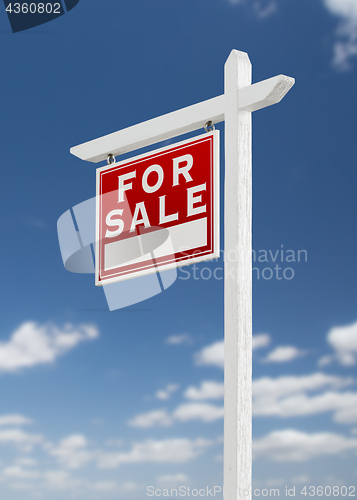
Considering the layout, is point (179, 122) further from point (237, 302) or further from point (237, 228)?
point (237, 302)

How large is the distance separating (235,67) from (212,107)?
0.20 meters

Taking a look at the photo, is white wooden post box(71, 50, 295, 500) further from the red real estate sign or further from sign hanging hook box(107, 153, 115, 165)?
sign hanging hook box(107, 153, 115, 165)

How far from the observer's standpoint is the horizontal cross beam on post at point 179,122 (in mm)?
2549

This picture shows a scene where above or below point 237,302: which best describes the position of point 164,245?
above

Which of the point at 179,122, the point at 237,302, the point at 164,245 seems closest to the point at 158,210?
the point at 164,245

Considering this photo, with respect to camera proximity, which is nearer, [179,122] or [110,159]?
[179,122]

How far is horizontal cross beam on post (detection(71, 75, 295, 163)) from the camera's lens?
8.36ft

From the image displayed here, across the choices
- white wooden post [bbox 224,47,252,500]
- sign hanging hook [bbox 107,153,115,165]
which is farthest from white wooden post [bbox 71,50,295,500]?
sign hanging hook [bbox 107,153,115,165]

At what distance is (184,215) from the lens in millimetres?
2648

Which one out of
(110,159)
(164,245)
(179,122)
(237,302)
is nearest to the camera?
(237,302)

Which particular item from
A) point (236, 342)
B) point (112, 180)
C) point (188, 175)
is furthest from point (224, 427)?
point (112, 180)

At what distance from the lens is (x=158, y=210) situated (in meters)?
2.75

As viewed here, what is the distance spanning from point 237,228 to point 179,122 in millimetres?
685

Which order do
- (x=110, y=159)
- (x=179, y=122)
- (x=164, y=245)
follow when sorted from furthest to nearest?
(x=110, y=159), (x=179, y=122), (x=164, y=245)
